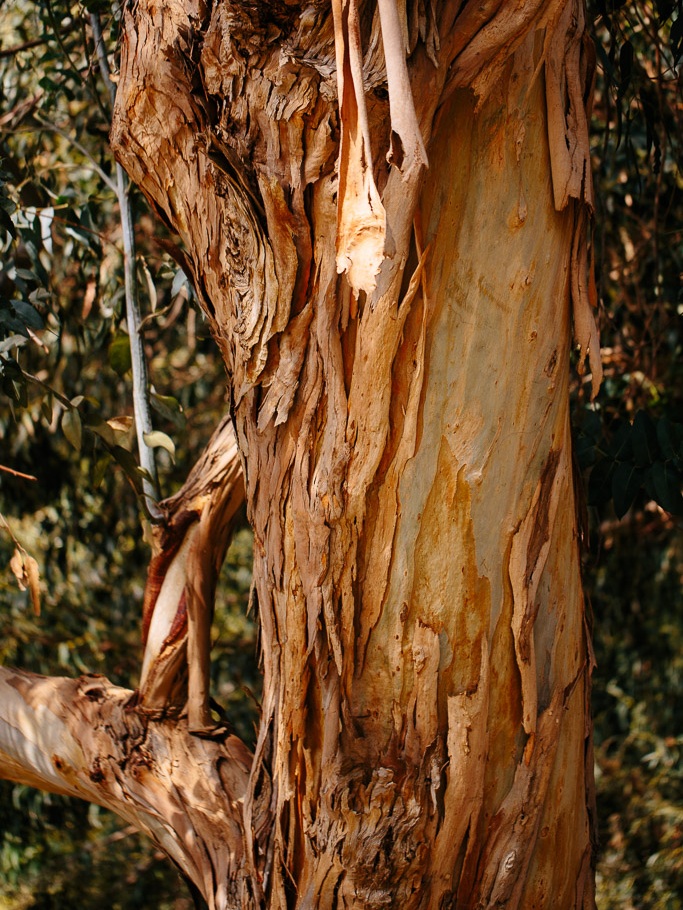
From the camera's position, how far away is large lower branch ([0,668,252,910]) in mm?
1233

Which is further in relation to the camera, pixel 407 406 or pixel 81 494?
pixel 81 494

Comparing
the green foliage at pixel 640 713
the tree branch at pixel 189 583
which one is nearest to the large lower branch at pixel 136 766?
the tree branch at pixel 189 583

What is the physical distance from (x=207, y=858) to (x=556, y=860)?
1.44 feet

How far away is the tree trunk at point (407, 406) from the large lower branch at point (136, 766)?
0.18 meters

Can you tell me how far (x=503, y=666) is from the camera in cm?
103

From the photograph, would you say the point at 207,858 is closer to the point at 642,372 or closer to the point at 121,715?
the point at 121,715

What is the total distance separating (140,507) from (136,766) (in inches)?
50.9

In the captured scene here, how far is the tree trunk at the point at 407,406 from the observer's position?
967mm

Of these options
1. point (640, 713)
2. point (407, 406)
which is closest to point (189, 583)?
point (407, 406)

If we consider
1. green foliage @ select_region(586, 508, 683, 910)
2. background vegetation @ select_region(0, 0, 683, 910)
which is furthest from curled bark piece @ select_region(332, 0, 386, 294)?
green foliage @ select_region(586, 508, 683, 910)

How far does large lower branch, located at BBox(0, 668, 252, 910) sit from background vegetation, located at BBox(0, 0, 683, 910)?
78cm

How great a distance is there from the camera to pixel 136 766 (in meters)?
1.34

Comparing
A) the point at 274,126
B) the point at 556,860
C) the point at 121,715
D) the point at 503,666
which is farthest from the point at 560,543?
the point at 121,715

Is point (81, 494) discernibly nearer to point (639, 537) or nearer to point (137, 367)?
point (137, 367)
